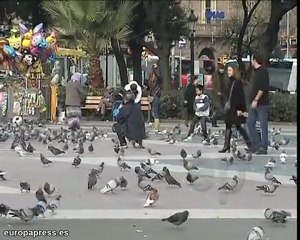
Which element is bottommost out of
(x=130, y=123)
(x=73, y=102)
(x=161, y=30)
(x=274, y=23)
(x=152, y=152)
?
(x=152, y=152)

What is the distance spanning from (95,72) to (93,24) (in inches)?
68.1

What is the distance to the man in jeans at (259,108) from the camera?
1272 centimetres

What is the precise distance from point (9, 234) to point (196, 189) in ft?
10.3

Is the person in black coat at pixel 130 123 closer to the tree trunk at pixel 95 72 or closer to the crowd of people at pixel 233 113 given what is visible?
the crowd of people at pixel 233 113

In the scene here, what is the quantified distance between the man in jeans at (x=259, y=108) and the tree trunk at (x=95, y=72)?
14156 mm

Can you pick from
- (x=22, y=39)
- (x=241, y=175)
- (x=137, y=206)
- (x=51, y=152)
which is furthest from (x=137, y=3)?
(x=137, y=206)

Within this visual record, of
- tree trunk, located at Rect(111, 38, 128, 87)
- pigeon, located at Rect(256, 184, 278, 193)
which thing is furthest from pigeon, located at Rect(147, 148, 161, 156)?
tree trunk, located at Rect(111, 38, 128, 87)

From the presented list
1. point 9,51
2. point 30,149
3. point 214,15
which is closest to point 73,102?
point 30,149

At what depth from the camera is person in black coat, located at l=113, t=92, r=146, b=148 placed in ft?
45.8

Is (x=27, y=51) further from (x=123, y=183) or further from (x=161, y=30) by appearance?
(x=123, y=183)

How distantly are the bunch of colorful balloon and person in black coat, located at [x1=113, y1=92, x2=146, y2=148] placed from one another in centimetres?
997

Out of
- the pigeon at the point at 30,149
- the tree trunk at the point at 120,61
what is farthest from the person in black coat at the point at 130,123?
the tree trunk at the point at 120,61

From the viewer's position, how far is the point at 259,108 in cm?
1285

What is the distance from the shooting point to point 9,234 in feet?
22.0
